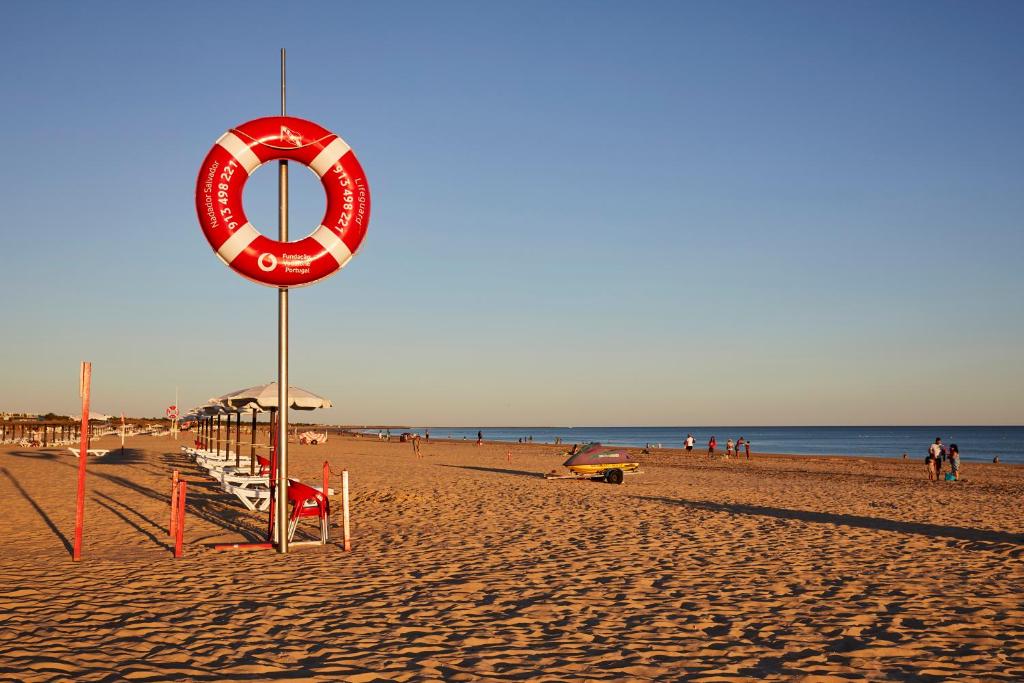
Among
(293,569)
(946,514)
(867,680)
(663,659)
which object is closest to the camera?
(867,680)

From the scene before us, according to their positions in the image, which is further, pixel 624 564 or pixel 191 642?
pixel 624 564

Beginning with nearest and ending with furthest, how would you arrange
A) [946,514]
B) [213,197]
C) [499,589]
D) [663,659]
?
[663,659], [499,589], [213,197], [946,514]

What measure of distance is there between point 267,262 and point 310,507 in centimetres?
277

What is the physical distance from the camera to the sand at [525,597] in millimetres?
4262

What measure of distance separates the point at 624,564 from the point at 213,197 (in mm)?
5346

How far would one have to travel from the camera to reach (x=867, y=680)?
4.00 metres

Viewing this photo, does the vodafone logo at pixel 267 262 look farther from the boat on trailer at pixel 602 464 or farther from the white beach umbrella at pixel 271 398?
the boat on trailer at pixel 602 464

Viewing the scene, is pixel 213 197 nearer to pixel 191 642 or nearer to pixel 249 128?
pixel 249 128

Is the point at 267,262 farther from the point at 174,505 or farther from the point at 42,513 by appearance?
the point at 42,513

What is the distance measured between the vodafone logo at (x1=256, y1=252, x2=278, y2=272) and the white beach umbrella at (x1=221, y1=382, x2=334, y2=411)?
3.50 meters

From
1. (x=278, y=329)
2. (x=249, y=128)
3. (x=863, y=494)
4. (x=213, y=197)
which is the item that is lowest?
(x=863, y=494)

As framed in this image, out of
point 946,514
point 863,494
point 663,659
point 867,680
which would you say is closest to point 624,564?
point 663,659

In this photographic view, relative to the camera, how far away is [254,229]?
766 cm

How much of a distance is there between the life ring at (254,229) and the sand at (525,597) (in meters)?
2.91
